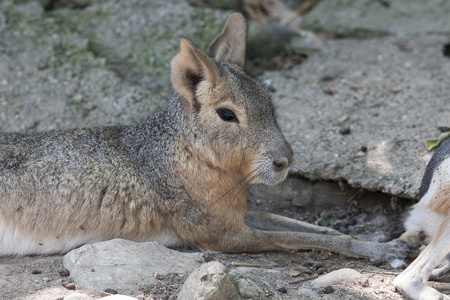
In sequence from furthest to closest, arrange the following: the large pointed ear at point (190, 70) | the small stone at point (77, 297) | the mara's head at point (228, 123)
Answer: the mara's head at point (228, 123)
the large pointed ear at point (190, 70)
the small stone at point (77, 297)

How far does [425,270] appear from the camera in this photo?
10.5 feet

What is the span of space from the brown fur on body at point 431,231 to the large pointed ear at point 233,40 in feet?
4.86

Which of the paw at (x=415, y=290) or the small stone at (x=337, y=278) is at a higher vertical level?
the paw at (x=415, y=290)

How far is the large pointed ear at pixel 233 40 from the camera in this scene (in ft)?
13.3

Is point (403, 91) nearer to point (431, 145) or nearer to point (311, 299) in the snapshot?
point (431, 145)

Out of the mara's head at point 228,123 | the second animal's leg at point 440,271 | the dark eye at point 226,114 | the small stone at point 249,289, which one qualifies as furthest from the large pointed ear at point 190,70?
the second animal's leg at point 440,271

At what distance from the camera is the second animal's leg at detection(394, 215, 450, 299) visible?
121 inches

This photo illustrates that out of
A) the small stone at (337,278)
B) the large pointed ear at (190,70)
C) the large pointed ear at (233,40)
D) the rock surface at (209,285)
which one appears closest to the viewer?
the rock surface at (209,285)

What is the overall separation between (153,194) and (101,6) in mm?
3489

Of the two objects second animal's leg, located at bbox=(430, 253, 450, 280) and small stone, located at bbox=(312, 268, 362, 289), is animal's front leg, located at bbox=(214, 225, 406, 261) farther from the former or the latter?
small stone, located at bbox=(312, 268, 362, 289)

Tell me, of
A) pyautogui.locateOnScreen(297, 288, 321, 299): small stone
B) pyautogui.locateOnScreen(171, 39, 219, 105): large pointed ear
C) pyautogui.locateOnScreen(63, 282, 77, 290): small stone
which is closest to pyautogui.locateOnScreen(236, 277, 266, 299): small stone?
pyautogui.locateOnScreen(297, 288, 321, 299): small stone

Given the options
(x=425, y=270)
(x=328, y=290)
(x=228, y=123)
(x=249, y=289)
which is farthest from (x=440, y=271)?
(x=228, y=123)

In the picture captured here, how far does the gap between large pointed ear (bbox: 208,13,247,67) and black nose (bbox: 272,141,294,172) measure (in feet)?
2.70

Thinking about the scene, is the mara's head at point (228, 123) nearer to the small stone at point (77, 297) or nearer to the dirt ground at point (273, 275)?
the dirt ground at point (273, 275)
